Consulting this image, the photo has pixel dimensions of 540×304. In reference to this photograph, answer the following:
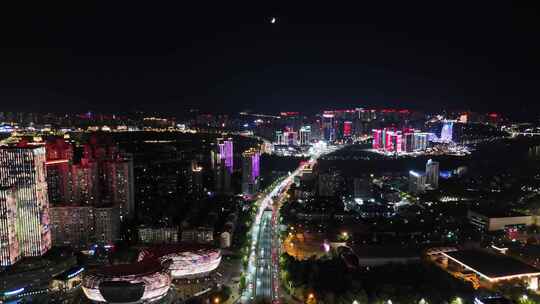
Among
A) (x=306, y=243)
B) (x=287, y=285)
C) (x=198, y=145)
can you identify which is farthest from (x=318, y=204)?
(x=198, y=145)

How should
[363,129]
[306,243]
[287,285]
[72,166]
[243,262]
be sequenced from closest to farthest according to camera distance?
[287,285] → [243,262] → [306,243] → [72,166] → [363,129]

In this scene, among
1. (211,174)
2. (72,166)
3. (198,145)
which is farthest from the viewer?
(198,145)

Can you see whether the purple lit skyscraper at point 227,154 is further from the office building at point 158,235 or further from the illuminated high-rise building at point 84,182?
the office building at point 158,235

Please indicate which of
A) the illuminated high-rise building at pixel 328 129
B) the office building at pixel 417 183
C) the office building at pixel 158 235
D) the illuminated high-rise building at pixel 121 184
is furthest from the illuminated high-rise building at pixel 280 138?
the office building at pixel 158 235

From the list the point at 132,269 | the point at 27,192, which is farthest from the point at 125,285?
the point at 27,192

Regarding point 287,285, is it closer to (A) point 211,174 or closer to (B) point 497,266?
(B) point 497,266

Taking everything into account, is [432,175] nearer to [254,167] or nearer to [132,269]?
[254,167]
